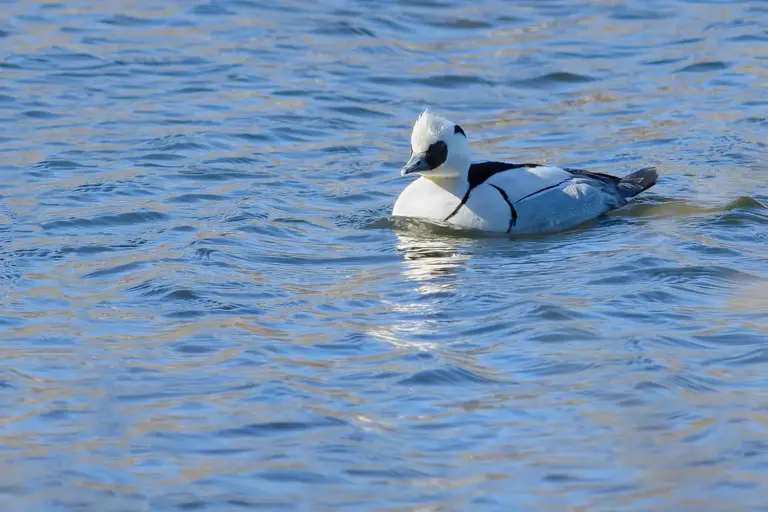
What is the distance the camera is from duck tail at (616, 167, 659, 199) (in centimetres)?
1109

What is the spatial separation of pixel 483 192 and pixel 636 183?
4.35 ft

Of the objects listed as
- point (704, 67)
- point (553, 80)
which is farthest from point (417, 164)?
point (704, 67)

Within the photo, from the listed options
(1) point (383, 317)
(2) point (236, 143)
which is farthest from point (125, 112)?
(1) point (383, 317)

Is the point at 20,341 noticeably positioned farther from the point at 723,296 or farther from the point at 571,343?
the point at 723,296

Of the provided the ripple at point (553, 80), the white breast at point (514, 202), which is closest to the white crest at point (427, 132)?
the white breast at point (514, 202)

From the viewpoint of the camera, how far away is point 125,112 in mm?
13938

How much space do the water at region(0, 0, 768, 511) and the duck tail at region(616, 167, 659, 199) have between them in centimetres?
17

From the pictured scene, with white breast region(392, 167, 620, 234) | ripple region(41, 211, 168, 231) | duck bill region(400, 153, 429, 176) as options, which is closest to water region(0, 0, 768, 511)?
ripple region(41, 211, 168, 231)

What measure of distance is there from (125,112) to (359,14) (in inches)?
193

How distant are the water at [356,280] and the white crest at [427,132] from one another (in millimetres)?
629

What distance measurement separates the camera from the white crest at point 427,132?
10.4m

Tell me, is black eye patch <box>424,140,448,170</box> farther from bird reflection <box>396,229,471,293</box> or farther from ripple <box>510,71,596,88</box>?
ripple <box>510,71,596,88</box>

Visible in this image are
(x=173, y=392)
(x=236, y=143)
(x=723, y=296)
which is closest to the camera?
(x=173, y=392)

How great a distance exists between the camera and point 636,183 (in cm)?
1114
